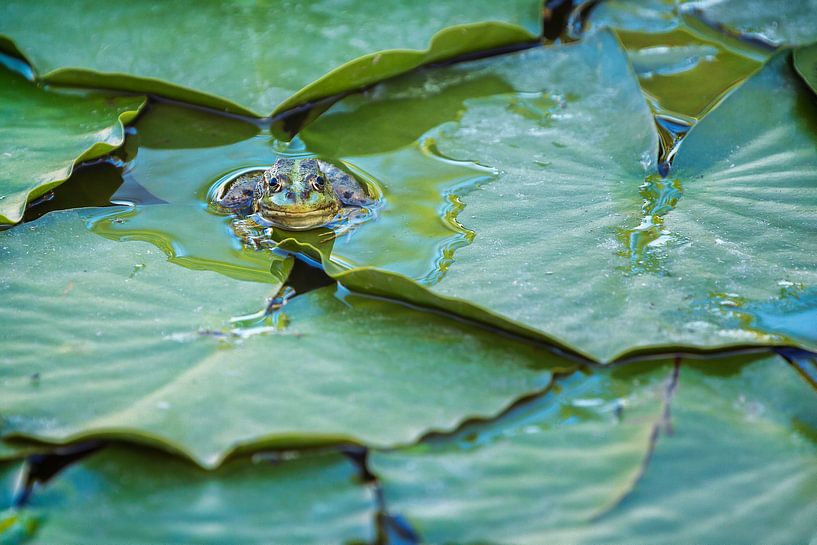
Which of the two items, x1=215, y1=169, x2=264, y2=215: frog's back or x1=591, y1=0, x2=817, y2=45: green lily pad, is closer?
x1=215, y1=169, x2=264, y2=215: frog's back

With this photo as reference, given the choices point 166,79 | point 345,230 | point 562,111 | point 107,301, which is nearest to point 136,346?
point 107,301

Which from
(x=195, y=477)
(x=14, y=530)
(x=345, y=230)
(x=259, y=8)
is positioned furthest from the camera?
(x=259, y=8)

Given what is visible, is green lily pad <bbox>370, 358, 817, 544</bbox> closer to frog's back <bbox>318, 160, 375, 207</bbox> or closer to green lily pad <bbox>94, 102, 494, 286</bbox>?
green lily pad <bbox>94, 102, 494, 286</bbox>

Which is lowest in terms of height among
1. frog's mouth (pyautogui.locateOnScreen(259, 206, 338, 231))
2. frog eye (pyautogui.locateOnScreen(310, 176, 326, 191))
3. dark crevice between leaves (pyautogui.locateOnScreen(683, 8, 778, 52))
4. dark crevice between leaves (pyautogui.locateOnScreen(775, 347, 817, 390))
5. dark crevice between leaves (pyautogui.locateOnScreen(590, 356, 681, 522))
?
frog's mouth (pyautogui.locateOnScreen(259, 206, 338, 231))

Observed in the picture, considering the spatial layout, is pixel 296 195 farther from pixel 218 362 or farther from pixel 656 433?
pixel 656 433

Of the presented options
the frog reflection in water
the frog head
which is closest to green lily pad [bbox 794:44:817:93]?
the frog reflection in water

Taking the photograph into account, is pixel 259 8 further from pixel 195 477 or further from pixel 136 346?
pixel 195 477

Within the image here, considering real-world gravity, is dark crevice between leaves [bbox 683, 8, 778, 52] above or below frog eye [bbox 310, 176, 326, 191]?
above

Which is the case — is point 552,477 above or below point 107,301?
above
